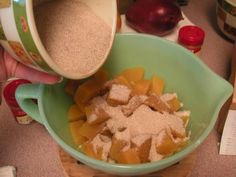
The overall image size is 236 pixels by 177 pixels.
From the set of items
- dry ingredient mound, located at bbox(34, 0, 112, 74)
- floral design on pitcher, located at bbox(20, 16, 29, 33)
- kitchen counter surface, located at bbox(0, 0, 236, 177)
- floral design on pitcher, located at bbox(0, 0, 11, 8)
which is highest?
floral design on pitcher, located at bbox(0, 0, 11, 8)

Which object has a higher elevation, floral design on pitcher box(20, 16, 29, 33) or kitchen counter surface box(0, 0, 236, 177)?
floral design on pitcher box(20, 16, 29, 33)

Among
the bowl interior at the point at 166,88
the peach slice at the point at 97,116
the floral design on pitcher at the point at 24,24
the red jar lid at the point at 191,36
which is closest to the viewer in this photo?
Result: the floral design on pitcher at the point at 24,24

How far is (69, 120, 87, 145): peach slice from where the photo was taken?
619 millimetres

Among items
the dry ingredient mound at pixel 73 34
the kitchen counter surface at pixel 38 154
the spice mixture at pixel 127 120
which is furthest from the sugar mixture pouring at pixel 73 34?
the kitchen counter surface at pixel 38 154

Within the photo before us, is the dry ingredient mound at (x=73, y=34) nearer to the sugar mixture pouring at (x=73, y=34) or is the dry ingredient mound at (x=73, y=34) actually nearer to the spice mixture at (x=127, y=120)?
the sugar mixture pouring at (x=73, y=34)

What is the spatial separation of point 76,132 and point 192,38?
12.8 inches

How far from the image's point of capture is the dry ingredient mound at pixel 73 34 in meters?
0.51

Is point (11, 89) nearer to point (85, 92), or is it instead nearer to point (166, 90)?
point (85, 92)

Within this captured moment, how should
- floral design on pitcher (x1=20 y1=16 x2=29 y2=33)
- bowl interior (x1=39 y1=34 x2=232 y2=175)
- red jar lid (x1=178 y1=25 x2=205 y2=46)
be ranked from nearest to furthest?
floral design on pitcher (x1=20 y1=16 x2=29 y2=33) → bowl interior (x1=39 y1=34 x2=232 y2=175) → red jar lid (x1=178 y1=25 x2=205 y2=46)

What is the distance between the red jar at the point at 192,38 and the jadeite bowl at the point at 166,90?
12 cm

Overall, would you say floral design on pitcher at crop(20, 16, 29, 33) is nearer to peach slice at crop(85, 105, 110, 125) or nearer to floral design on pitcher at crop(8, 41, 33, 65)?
floral design on pitcher at crop(8, 41, 33, 65)

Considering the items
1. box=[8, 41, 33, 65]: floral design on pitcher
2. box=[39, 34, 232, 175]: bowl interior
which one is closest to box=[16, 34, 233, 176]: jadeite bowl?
box=[39, 34, 232, 175]: bowl interior

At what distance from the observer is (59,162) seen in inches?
26.4

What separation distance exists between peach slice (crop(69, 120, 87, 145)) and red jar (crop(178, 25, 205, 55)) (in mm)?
295
